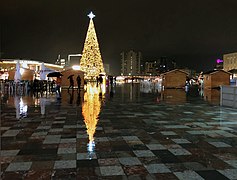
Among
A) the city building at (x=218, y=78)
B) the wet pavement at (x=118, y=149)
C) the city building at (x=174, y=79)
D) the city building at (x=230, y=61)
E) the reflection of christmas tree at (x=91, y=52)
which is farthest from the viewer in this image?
the city building at (x=230, y=61)

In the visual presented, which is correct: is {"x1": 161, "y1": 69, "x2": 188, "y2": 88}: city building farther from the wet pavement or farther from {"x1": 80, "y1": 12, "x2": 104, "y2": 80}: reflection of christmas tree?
the wet pavement

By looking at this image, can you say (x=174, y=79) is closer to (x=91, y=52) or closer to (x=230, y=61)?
(x=91, y=52)

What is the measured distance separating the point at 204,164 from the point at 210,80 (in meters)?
31.8

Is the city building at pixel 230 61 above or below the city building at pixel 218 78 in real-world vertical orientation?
above

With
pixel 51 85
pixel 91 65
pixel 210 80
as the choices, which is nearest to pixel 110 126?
pixel 51 85

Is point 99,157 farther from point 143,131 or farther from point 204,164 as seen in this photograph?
point 143,131

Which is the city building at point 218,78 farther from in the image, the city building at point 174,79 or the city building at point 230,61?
the city building at point 230,61

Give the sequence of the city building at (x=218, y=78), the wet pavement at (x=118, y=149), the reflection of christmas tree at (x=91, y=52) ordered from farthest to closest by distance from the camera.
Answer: the reflection of christmas tree at (x=91, y=52), the city building at (x=218, y=78), the wet pavement at (x=118, y=149)

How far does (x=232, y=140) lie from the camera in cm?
629

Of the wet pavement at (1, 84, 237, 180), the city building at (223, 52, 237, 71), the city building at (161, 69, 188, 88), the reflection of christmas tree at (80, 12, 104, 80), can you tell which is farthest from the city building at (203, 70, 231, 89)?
the city building at (223, 52, 237, 71)

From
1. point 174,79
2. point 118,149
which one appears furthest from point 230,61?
point 118,149

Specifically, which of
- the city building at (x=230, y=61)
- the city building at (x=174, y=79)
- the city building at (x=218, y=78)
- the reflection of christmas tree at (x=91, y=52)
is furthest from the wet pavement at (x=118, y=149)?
the city building at (x=230, y=61)

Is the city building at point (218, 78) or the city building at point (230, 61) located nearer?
the city building at point (218, 78)

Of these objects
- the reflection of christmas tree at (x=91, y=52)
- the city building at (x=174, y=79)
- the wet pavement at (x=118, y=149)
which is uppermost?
the reflection of christmas tree at (x=91, y=52)
